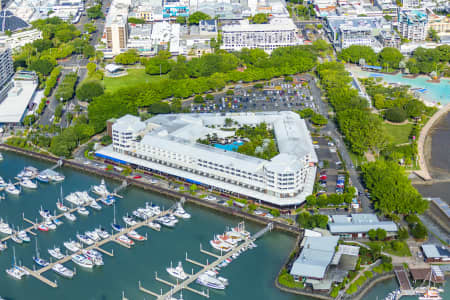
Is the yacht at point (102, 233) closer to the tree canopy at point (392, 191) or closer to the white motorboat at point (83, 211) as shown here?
the white motorboat at point (83, 211)

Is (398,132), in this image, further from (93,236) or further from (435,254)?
(93,236)

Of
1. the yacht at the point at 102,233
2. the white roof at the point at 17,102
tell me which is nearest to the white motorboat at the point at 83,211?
the yacht at the point at 102,233

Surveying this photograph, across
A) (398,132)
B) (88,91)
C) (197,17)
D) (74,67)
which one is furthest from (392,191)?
(197,17)

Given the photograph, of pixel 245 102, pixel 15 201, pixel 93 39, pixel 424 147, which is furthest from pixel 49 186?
pixel 93 39

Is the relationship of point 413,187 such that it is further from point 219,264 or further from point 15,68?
point 15,68

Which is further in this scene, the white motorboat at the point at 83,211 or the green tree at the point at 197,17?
the green tree at the point at 197,17

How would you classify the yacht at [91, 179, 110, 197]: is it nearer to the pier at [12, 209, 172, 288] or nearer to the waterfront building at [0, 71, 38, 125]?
the pier at [12, 209, 172, 288]

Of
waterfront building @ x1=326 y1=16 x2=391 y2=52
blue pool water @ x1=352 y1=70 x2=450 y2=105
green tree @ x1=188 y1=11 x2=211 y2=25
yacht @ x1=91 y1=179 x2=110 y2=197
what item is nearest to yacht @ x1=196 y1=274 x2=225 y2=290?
yacht @ x1=91 y1=179 x2=110 y2=197
